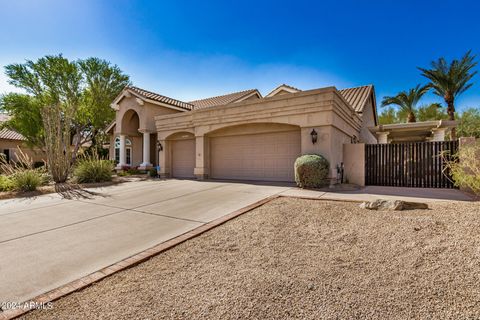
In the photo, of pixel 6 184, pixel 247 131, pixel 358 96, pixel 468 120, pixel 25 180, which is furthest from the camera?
pixel 468 120

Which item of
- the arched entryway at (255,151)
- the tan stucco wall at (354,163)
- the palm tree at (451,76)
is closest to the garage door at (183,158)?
the arched entryway at (255,151)

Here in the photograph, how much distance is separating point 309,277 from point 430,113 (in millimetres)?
36805

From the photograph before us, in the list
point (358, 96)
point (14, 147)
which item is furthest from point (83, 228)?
point (14, 147)

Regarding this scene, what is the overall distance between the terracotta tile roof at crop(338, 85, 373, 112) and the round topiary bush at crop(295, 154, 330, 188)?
855 centimetres

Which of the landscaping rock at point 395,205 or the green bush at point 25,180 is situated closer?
the landscaping rock at point 395,205

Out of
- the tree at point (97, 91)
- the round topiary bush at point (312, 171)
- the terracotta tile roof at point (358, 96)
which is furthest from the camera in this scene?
the tree at point (97, 91)

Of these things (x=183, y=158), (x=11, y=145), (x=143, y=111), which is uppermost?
(x=143, y=111)

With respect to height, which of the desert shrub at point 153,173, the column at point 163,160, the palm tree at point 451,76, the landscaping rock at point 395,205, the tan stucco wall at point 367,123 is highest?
the palm tree at point 451,76

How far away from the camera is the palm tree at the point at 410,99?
22661 mm

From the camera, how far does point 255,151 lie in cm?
1295

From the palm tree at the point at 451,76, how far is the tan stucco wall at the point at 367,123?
560 cm

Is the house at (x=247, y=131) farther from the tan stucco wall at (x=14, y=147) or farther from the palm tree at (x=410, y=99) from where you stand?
the tan stucco wall at (x=14, y=147)

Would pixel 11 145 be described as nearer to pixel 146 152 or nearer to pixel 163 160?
pixel 146 152

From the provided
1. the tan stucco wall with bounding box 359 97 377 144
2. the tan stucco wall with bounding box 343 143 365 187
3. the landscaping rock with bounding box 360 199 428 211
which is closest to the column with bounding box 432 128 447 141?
the tan stucco wall with bounding box 359 97 377 144
